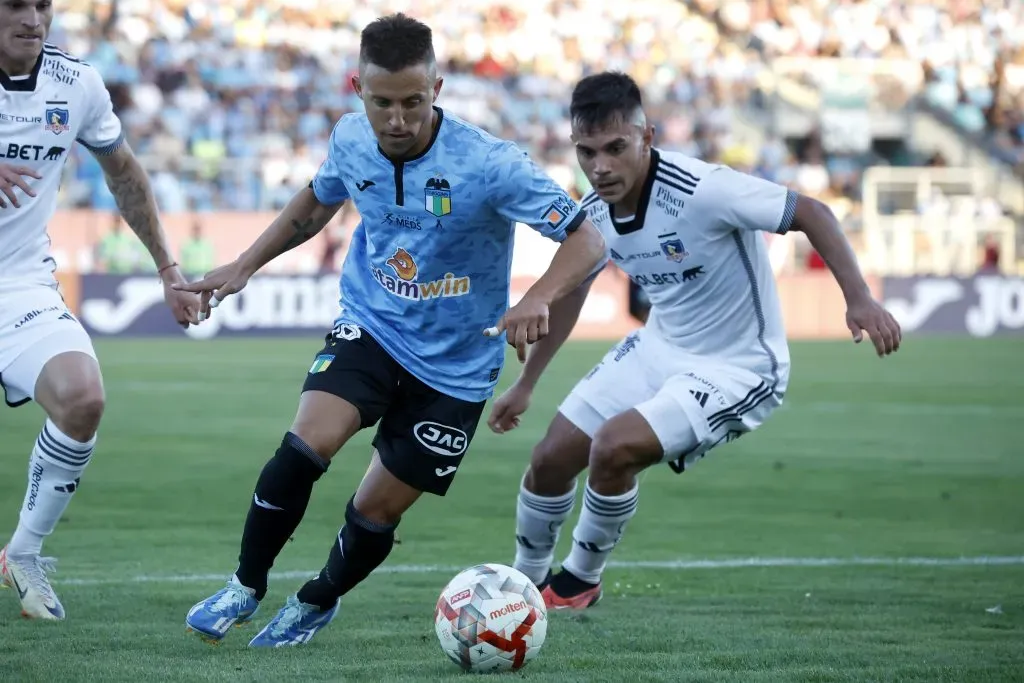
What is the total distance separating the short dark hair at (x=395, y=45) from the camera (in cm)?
500

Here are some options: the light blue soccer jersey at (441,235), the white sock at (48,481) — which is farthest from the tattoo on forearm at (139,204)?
the light blue soccer jersey at (441,235)

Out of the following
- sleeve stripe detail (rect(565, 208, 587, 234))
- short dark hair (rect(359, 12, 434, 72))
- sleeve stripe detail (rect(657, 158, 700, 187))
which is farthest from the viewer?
sleeve stripe detail (rect(657, 158, 700, 187))

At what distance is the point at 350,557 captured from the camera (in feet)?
17.6

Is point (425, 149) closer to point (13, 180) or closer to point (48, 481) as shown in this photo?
point (13, 180)

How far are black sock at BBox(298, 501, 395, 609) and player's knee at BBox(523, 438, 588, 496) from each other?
1312 millimetres

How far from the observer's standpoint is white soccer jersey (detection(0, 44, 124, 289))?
5934mm

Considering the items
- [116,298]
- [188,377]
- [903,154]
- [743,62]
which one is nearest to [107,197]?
[116,298]

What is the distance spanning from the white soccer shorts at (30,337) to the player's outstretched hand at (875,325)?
2.92 metres

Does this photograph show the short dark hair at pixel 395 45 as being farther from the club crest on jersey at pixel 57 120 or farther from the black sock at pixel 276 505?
the club crest on jersey at pixel 57 120

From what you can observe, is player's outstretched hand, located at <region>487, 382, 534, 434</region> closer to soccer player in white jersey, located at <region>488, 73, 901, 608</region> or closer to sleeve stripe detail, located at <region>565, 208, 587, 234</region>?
soccer player in white jersey, located at <region>488, 73, 901, 608</region>

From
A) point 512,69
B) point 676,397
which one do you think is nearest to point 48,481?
point 676,397

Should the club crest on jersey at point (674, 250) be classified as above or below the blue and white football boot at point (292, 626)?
above

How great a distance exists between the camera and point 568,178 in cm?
2702

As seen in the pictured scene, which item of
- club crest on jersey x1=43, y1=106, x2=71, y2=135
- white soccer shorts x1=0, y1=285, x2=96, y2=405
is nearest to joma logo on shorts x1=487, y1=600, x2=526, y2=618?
white soccer shorts x1=0, y1=285, x2=96, y2=405
